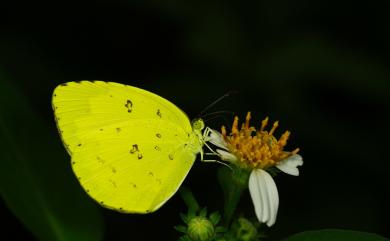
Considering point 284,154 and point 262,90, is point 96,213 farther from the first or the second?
point 262,90

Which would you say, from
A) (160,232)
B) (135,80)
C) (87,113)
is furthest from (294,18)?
(87,113)

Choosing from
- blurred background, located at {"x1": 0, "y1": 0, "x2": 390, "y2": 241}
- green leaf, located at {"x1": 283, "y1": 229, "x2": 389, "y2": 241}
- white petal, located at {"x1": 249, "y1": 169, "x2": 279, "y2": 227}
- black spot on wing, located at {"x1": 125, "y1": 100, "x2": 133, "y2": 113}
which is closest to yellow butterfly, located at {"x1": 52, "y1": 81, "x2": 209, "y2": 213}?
black spot on wing, located at {"x1": 125, "y1": 100, "x2": 133, "y2": 113}

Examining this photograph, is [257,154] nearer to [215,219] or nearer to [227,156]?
[227,156]

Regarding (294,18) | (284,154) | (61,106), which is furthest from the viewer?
(294,18)

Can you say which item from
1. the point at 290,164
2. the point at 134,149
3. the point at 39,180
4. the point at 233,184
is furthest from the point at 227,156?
the point at 39,180

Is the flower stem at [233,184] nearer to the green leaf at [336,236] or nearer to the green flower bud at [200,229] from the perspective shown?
the green flower bud at [200,229]

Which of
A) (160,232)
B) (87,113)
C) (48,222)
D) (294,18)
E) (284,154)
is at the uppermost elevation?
(294,18)

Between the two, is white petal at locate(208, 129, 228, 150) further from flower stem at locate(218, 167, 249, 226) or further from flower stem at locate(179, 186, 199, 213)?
flower stem at locate(179, 186, 199, 213)
